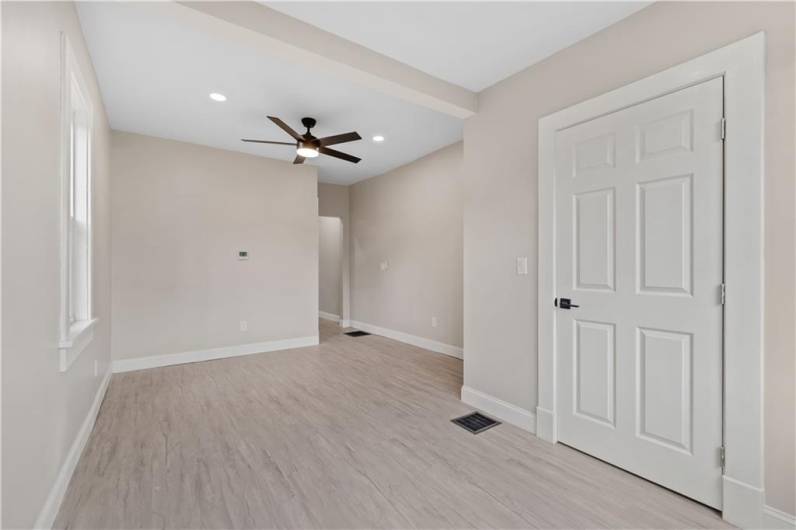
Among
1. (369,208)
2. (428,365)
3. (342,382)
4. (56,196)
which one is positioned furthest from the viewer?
(369,208)

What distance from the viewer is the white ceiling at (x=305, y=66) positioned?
7.04ft

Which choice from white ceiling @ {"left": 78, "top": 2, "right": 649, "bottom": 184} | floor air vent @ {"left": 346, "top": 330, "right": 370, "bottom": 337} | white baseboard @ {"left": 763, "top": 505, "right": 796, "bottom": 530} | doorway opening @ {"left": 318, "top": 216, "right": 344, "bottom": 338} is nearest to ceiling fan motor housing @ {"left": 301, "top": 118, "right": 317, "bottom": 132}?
white ceiling @ {"left": 78, "top": 2, "right": 649, "bottom": 184}

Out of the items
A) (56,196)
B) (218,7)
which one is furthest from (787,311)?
(56,196)

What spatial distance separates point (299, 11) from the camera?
215 cm

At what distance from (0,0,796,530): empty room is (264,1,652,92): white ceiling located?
0.02 metres

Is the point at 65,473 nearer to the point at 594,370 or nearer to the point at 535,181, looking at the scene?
the point at 594,370

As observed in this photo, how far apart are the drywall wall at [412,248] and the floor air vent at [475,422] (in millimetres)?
1828

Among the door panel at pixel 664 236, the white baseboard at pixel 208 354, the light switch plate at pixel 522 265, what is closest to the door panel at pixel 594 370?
the door panel at pixel 664 236

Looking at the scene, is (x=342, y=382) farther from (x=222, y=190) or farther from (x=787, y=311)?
(x=787, y=311)

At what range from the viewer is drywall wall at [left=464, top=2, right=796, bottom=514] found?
5.26ft

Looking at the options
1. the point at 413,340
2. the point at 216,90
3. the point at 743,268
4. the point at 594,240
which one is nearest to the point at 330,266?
the point at 413,340

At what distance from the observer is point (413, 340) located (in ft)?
17.9

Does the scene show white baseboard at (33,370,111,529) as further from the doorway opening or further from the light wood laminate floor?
the doorway opening

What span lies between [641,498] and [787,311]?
1163mm
